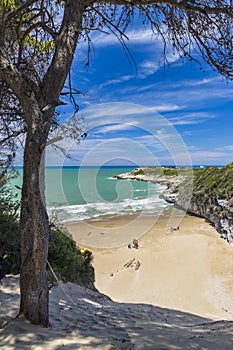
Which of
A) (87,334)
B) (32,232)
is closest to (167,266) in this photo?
(87,334)

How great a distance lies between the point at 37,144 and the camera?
9.08ft

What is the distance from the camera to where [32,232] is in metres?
2.75

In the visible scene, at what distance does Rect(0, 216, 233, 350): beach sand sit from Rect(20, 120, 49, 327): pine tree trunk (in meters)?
0.26

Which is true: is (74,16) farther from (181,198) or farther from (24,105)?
(181,198)

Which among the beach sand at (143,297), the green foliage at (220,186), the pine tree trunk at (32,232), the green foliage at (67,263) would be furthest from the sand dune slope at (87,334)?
the green foliage at (220,186)

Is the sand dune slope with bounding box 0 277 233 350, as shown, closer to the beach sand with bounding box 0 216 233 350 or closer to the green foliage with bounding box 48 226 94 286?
the beach sand with bounding box 0 216 233 350

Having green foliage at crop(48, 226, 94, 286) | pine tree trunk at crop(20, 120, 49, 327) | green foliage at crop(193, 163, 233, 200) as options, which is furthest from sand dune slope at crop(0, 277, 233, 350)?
green foliage at crop(193, 163, 233, 200)

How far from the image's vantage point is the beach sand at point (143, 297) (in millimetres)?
2641

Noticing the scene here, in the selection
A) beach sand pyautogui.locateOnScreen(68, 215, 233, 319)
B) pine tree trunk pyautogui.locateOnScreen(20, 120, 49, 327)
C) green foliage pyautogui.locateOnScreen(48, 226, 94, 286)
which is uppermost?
pine tree trunk pyautogui.locateOnScreen(20, 120, 49, 327)

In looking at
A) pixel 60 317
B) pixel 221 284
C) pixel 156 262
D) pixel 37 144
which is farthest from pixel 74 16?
pixel 156 262

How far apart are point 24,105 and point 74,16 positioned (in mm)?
1228

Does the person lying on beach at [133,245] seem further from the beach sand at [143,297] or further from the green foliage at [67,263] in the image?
the green foliage at [67,263]

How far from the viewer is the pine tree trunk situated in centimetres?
274

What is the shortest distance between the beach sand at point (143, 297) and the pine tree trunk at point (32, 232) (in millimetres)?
256
